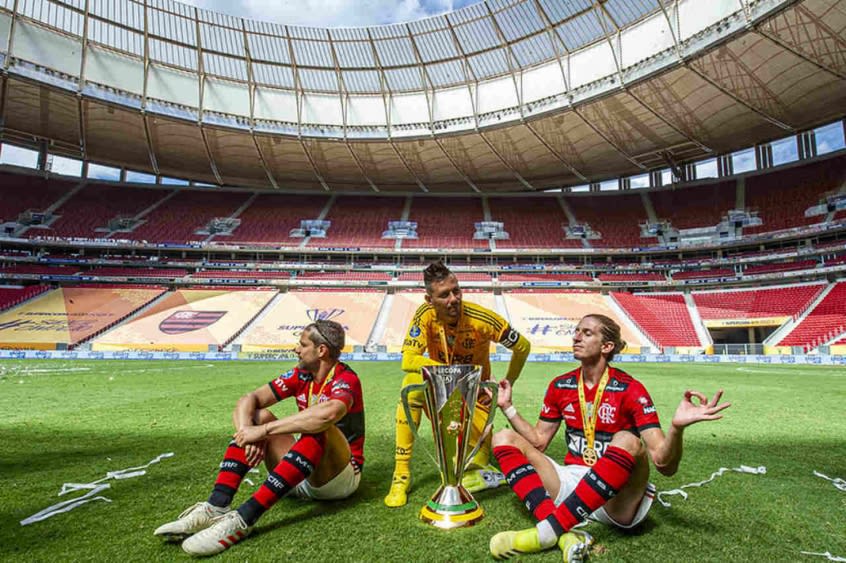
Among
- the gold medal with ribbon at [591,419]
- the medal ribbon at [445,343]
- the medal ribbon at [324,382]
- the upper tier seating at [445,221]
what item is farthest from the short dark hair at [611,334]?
the upper tier seating at [445,221]

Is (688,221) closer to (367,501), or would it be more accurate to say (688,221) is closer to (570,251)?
(570,251)

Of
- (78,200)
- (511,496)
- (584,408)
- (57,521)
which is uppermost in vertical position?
(78,200)

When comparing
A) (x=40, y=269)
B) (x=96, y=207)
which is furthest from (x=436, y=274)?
(x=96, y=207)

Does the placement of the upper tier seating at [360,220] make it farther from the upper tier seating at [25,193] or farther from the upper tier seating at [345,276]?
the upper tier seating at [25,193]

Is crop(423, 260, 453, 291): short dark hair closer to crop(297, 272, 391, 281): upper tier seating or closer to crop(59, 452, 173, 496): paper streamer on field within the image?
crop(59, 452, 173, 496): paper streamer on field

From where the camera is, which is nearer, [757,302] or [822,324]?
[822,324]

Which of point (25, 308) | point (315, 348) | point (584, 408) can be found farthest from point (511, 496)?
point (25, 308)

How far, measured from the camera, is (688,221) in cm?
3497

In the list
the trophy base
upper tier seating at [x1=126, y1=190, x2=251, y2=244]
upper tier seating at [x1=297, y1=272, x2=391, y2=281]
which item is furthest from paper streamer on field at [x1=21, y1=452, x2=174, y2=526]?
upper tier seating at [x1=126, y1=190, x2=251, y2=244]

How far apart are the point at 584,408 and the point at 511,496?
1.09m

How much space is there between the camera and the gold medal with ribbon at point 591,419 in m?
2.81

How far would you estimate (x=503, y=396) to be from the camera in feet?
9.45

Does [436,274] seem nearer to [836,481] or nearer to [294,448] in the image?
[294,448]

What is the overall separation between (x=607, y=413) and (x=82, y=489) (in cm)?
391
